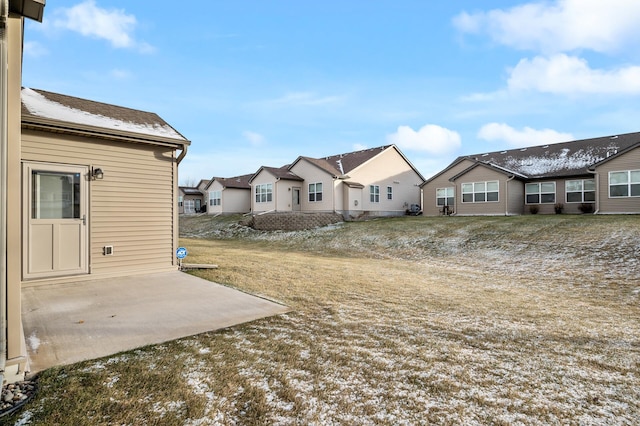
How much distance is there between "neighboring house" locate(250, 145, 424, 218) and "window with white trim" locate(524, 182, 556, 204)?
9212mm

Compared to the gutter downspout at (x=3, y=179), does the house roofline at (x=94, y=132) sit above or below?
above

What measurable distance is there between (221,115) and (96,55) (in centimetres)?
1096

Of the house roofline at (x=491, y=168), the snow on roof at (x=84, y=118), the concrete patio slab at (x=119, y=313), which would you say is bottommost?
A: the concrete patio slab at (x=119, y=313)

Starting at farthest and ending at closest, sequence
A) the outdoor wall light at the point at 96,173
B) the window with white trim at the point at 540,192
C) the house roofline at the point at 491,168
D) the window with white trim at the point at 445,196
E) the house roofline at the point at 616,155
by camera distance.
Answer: the window with white trim at the point at 445,196 → the window with white trim at the point at 540,192 → the house roofline at the point at 491,168 → the house roofline at the point at 616,155 → the outdoor wall light at the point at 96,173

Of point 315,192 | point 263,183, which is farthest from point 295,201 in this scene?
point 263,183

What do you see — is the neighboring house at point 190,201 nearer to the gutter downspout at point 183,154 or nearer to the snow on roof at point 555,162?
the snow on roof at point 555,162

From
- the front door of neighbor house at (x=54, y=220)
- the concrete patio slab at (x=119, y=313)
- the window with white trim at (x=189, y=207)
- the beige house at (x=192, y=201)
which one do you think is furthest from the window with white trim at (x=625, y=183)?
the window with white trim at (x=189, y=207)

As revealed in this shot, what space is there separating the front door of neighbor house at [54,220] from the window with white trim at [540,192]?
24544 millimetres

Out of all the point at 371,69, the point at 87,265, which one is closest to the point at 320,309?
the point at 87,265

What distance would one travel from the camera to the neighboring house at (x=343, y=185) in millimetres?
24891

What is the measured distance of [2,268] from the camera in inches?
104

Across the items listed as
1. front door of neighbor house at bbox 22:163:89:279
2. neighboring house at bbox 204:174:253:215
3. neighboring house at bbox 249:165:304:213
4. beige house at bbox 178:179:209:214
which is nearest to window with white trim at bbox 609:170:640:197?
neighboring house at bbox 249:165:304:213

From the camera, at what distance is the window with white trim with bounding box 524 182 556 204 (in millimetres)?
21594

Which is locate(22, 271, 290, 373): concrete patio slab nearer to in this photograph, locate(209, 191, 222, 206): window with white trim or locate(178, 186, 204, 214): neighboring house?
locate(209, 191, 222, 206): window with white trim
